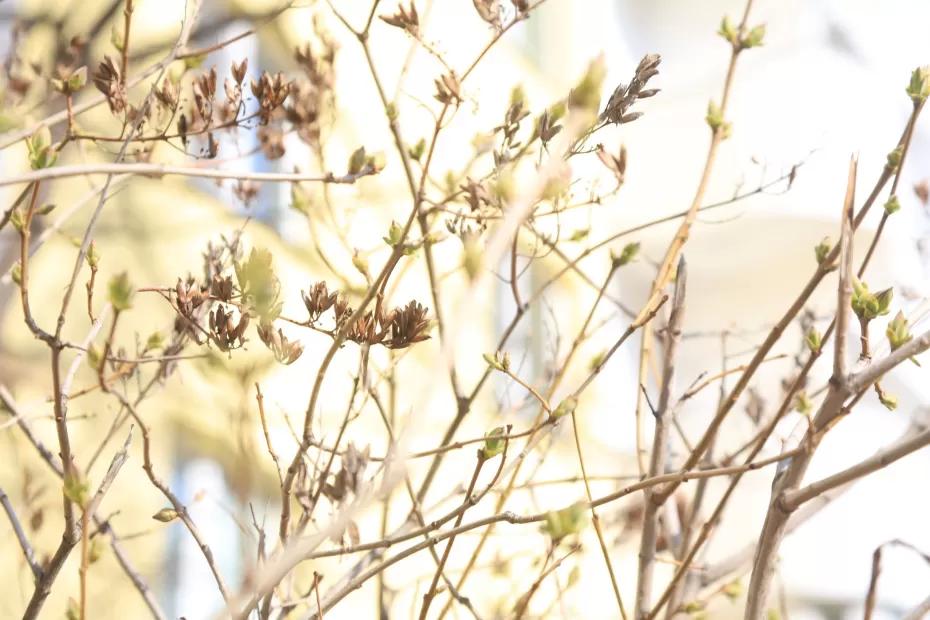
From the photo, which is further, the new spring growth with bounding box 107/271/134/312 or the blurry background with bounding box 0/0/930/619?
the blurry background with bounding box 0/0/930/619

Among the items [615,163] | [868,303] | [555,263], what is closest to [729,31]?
[615,163]

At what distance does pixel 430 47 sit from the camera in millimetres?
612

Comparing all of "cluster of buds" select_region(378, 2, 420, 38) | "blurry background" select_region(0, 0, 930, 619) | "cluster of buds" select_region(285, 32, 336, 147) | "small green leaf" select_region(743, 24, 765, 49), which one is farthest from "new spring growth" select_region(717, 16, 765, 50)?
"blurry background" select_region(0, 0, 930, 619)

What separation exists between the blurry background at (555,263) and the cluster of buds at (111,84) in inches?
14.6

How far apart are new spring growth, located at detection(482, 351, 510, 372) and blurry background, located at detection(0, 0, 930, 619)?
494 mm

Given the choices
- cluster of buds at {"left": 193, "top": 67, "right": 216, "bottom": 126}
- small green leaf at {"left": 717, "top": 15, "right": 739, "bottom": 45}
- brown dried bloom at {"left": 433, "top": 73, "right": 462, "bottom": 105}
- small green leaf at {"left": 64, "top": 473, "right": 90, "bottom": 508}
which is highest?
cluster of buds at {"left": 193, "top": 67, "right": 216, "bottom": 126}

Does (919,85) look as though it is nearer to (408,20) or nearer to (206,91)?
(408,20)

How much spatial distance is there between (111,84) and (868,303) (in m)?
0.46

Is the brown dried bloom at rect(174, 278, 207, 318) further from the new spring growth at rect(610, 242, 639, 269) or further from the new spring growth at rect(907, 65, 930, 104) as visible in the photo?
the new spring growth at rect(907, 65, 930, 104)

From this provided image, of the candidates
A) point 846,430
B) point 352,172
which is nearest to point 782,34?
Result: point 846,430

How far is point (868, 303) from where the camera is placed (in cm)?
46

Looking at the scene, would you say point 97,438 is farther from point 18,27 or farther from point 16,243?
point 18,27

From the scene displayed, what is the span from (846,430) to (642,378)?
224 cm

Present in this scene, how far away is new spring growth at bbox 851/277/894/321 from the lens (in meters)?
0.46
